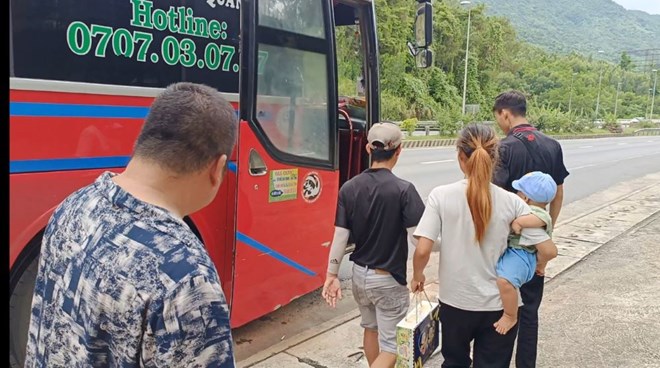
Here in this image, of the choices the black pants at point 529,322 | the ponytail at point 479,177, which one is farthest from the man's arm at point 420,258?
the black pants at point 529,322

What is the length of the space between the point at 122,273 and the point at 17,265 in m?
1.90

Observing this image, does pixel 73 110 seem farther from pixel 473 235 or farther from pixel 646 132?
pixel 646 132

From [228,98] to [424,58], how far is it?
2188 millimetres

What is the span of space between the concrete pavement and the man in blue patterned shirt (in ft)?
8.22

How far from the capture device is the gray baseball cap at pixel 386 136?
2971 millimetres

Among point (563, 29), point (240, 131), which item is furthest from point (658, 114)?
point (240, 131)

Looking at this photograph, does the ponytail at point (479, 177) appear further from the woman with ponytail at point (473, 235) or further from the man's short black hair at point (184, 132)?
the man's short black hair at point (184, 132)

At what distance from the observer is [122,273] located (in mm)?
1159

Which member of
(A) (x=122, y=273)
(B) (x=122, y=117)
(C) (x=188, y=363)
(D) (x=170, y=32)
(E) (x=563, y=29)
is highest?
(E) (x=563, y=29)

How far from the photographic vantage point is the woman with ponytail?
8.76 feet

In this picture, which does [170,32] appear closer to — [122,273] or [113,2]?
[113,2]

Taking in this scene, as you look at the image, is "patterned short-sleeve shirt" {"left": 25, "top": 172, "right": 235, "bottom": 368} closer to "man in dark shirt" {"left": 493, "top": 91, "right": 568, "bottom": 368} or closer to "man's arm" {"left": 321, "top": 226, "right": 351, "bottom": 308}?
"man's arm" {"left": 321, "top": 226, "right": 351, "bottom": 308}

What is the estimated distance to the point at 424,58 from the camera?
4.92m

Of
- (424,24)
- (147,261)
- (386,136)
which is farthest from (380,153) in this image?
(424,24)
